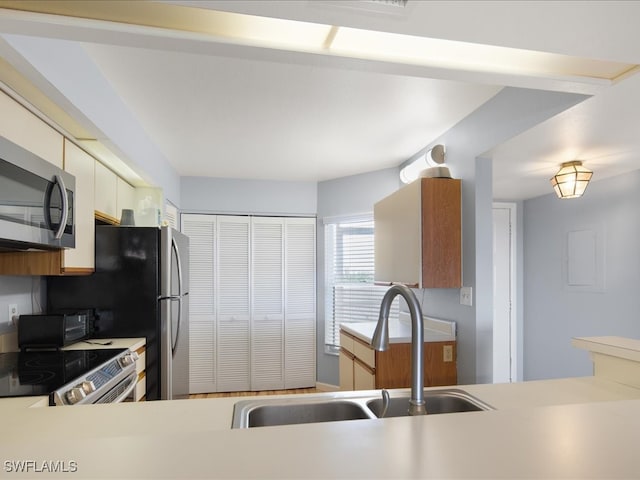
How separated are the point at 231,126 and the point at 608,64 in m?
2.18

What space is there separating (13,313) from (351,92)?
7.20 ft

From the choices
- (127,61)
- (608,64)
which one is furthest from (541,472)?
(127,61)

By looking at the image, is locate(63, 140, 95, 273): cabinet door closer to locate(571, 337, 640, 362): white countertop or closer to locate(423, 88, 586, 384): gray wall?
locate(423, 88, 586, 384): gray wall

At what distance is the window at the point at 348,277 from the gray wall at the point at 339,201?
0.08 meters

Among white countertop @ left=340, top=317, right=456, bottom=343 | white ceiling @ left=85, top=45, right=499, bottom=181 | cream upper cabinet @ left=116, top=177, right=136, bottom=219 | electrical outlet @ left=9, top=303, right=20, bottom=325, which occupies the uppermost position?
white ceiling @ left=85, top=45, right=499, bottom=181

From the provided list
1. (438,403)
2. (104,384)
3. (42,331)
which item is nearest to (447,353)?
(438,403)

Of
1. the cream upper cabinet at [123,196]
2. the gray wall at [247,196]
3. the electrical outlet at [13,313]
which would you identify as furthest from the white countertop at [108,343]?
the gray wall at [247,196]

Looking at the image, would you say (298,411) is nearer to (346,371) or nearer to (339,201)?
Answer: (346,371)

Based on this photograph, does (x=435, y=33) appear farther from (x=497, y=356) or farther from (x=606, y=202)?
(x=497, y=356)

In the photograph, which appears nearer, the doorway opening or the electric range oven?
the electric range oven

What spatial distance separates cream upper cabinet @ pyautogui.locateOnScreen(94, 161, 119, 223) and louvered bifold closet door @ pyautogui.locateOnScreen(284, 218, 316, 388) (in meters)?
2.03

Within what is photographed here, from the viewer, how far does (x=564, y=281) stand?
350 cm

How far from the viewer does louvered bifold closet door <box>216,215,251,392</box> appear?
4316 millimetres

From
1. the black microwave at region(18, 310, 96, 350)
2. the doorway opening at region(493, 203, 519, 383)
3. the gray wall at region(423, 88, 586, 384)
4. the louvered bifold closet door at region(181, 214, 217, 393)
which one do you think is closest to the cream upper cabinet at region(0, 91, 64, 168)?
the black microwave at region(18, 310, 96, 350)
